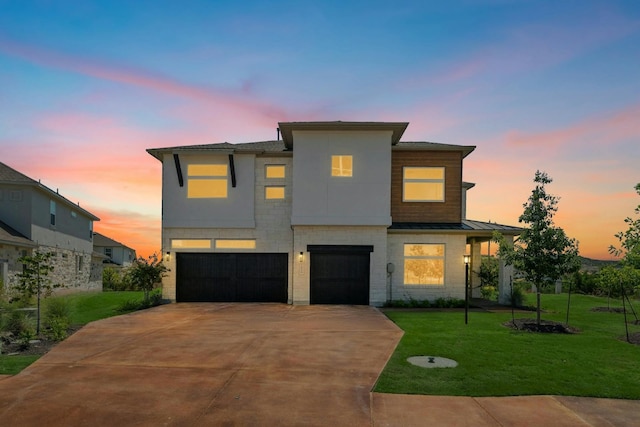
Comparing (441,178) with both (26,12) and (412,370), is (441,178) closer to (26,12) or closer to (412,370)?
(412,370)

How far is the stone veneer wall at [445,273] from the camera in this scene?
673 inches

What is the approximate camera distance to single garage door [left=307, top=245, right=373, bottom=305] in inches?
675

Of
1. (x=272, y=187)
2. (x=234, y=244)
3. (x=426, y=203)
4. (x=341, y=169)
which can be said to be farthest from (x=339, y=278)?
(x=426, y=203)

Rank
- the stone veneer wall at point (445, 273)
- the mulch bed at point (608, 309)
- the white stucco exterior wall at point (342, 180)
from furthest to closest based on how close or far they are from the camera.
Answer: the stone veneer wall at point (445, 273)
the white stucco exterior wall at point (342, 180)
the mulch bed at point (608, 309)

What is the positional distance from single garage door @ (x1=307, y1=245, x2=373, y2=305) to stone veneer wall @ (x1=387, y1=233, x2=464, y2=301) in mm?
1318

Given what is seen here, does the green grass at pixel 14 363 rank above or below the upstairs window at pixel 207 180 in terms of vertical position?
below

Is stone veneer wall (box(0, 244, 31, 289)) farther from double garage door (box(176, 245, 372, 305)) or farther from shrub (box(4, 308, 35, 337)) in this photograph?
shrub (box(4, 308, 35, 337))

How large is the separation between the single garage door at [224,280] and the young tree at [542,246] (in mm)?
10710

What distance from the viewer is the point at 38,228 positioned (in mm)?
21297

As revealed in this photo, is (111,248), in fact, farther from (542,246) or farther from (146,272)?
(542,246)

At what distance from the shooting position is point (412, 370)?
662 cm

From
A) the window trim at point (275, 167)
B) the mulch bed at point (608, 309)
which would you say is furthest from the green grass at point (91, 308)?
the mulch bed at point (608, 309)

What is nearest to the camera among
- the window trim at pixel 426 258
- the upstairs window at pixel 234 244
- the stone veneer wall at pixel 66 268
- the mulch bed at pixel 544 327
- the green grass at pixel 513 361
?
the green grass at pixel 513 361

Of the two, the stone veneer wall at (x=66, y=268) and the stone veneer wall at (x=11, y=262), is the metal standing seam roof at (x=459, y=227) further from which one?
the stone veneer wall at (x=66, y=268)
